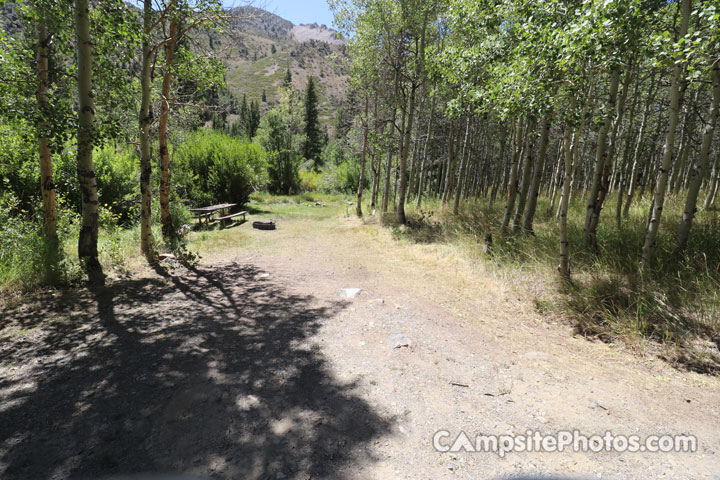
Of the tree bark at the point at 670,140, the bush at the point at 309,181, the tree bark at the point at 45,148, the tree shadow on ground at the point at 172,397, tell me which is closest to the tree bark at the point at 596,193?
the tree bark at the point at 670,140

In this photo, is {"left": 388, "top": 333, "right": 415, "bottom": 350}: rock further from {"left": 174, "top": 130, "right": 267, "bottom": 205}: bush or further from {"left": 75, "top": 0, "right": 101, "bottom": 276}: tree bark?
{"left": 174, "top": 130, "right": 267, "bottom": 205}: bush

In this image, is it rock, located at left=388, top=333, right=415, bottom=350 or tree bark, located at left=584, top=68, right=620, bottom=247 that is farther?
tree bark, located at left=584, top=68, right=620, bottom=247

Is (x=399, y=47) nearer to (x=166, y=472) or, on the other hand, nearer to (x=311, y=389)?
(x=311, y=389)

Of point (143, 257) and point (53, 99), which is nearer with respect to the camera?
point (53, 99)

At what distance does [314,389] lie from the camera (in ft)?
10.1

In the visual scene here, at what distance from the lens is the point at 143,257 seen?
24.2ft

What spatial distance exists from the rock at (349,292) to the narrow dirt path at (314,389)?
18 centimetres

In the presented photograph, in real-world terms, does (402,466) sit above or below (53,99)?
below

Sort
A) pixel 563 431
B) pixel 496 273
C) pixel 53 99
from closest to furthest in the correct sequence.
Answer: pixel 563 431, pixel 53 99, pixel 496 273

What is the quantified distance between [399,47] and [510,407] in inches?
500

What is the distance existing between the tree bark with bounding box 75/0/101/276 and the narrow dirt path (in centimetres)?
105

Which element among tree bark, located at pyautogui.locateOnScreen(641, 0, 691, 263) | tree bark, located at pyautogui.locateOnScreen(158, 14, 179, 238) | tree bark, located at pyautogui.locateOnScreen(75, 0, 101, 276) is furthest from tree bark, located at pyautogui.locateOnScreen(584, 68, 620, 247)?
tree bark, located at pyautogui.locateOnScreen(158, 14, 179, 238)

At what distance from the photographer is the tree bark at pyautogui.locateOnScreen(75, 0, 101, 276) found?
17.1 feet

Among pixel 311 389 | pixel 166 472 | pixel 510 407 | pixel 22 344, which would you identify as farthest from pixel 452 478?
pixel 22 344
